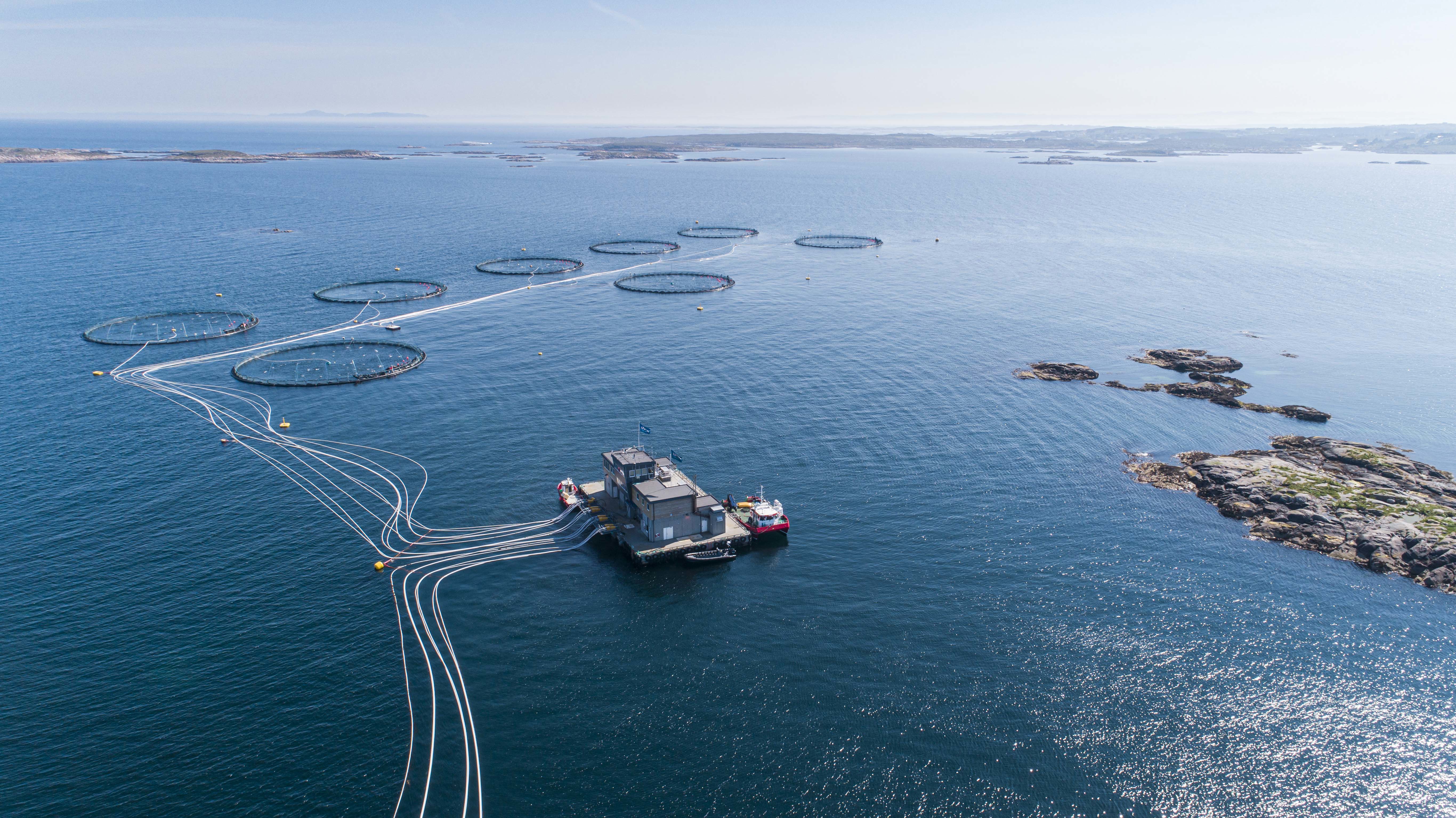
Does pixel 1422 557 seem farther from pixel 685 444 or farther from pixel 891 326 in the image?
pixel 891 326

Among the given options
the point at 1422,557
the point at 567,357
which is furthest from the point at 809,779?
the point at 567,357

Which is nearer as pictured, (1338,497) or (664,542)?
(664,542)

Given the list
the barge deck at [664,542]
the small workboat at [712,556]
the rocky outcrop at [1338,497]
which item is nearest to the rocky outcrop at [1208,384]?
the rocky outcrop at [1338,497]

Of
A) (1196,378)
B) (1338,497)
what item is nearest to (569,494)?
(1338,497)

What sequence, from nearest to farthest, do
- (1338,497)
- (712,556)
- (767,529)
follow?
1. (712,556)
2. (767,529)
3. (1338,497)

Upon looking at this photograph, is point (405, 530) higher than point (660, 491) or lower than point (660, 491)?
lower

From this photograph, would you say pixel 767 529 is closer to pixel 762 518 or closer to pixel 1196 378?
pixel 762 518

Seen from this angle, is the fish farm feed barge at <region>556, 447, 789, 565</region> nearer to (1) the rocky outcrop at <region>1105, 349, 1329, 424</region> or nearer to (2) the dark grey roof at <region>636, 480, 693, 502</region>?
(2) the dark grey roof at <region>636, 480, 693, 502</region>
